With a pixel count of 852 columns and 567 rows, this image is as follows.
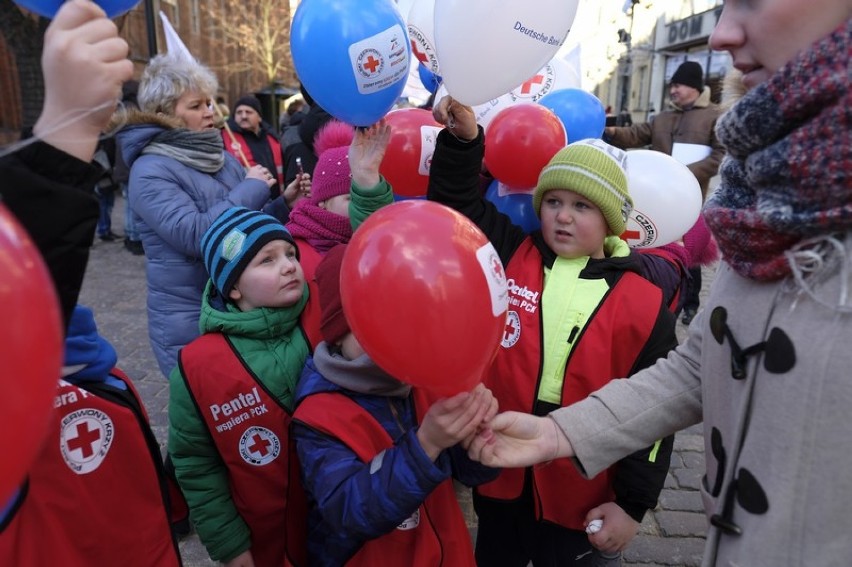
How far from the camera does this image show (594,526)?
1830 millimetres

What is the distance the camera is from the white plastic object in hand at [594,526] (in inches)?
71.9

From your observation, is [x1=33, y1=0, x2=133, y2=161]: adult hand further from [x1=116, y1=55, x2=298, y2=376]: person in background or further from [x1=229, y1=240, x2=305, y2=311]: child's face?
[x1=116, y1=55, x2=298, y2=376]: person in background

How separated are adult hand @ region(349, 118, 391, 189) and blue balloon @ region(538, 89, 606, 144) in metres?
1.28

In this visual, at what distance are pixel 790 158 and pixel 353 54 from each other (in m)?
1.49

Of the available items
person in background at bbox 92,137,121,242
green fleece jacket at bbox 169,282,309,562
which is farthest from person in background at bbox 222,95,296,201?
green fleece jacket at bbox 169,282,309,562

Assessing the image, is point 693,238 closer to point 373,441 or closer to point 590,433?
point 590,433

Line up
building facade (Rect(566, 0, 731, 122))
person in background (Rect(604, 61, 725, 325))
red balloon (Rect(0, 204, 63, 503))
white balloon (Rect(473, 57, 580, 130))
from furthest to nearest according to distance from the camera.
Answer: building facade (Rect(566, 0, 731, 122))
person in background (Rect(604, 61, 725, 325))
white balloon (Rect(473, 57, 580, 130))
red balloon (Rect(0, 204, 63, 503))

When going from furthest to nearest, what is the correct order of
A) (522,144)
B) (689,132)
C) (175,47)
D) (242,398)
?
(689,132) < (175,47) < (522,144) < (242,398)

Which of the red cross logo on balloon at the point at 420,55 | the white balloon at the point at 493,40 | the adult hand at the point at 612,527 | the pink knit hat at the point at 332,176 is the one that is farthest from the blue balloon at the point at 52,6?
the red cross logo on balloon at the point at 420,55

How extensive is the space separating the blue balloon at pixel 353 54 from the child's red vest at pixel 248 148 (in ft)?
10.4

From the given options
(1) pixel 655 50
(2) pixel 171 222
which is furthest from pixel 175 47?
(1) pixel 655 50

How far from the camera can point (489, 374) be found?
2.02m

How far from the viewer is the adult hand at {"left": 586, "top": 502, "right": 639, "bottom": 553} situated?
5.97 ft

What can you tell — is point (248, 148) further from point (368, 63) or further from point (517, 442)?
point (517, 442)
